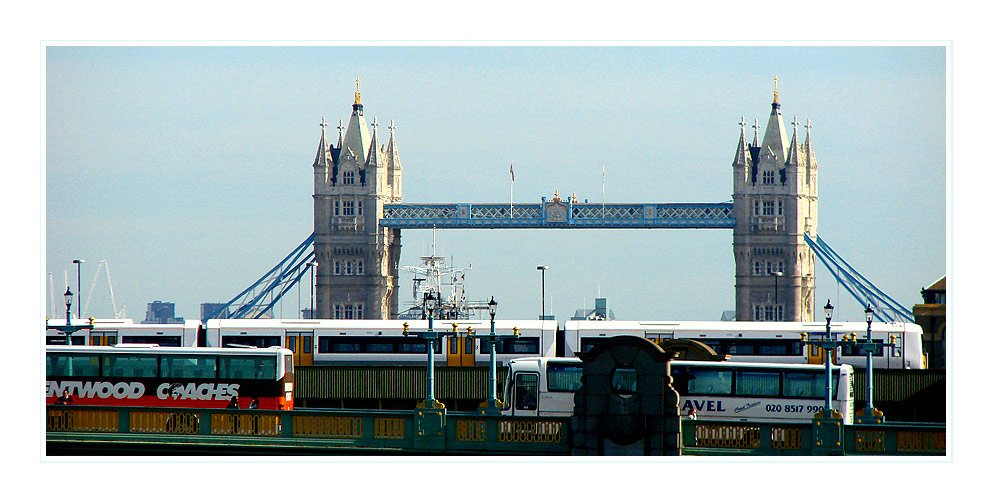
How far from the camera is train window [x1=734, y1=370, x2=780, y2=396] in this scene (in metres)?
35.8

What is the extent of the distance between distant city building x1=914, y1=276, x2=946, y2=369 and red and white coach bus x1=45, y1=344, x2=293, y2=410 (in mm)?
44245

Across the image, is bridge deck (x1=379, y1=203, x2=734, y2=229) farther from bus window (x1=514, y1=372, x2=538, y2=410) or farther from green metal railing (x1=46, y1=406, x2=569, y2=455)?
green metal railing (x1=46, y1=406, x2=569, y2=455)

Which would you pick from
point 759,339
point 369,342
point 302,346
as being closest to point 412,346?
point 369,342

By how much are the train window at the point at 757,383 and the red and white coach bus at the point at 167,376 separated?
11.7m

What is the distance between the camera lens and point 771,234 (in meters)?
122

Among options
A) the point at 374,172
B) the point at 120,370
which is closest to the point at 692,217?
the point at 374,172

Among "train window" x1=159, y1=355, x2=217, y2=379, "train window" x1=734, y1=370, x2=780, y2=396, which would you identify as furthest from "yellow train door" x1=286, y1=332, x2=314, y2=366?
"train window" x1=734, y1=370, x2=780, y2=396

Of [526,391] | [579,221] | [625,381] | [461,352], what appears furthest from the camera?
[579,221]

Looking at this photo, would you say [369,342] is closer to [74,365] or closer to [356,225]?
[74,365]

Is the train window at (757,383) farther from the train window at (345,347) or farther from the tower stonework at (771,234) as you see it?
the tower stonework at (771,234)

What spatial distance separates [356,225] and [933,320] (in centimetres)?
6103

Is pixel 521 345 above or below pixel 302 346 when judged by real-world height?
above

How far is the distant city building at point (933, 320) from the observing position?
74.6 m

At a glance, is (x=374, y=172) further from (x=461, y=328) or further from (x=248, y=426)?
(x=248, y=426)
